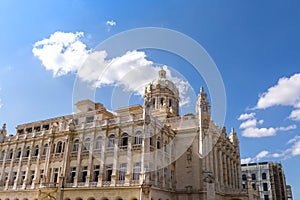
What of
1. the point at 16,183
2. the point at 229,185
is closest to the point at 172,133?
the point at 229,185

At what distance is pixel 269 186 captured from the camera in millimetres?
84250

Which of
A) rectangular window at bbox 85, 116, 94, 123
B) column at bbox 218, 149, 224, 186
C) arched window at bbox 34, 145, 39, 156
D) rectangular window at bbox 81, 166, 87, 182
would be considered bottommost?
rectangular window at bbox 81, 166, 87, 182

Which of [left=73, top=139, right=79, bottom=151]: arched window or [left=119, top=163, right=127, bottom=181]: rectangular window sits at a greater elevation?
[left=73, top=139, right=79, bottom=151]: arched window

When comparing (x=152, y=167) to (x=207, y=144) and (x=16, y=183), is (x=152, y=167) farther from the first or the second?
(x=16, y=183)

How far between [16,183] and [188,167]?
95.8 ft

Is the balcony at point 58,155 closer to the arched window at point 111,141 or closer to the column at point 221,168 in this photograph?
the arched window at point 111,141

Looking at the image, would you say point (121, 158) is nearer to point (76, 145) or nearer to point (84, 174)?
point (84, 174)

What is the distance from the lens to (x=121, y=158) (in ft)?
137

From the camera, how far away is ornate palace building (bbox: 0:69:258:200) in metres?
40.4

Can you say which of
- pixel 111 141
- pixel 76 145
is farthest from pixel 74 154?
pixel 111 141

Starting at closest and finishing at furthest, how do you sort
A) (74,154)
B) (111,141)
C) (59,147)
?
1. (111,141)
2. (74,154)
3. (59,147)

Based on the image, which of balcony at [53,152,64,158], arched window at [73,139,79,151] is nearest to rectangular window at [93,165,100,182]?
arched window at [73,139,79,151]

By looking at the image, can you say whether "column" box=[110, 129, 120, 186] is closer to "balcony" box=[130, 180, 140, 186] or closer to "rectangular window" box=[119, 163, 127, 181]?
"rectangular window" box=[119, 163, 127, 181]

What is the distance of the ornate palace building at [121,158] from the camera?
40438mm
